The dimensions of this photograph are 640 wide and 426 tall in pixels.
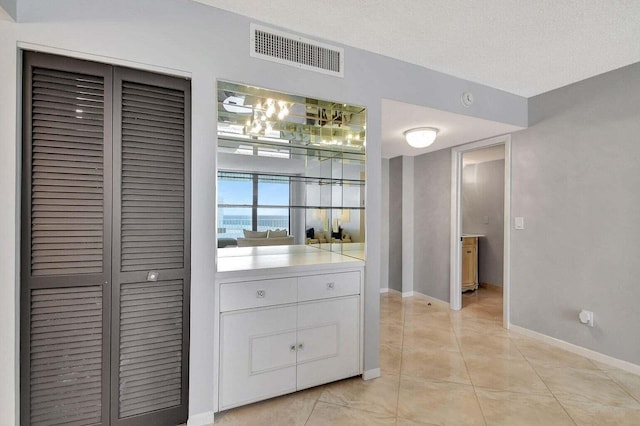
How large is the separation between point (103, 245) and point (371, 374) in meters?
1.95

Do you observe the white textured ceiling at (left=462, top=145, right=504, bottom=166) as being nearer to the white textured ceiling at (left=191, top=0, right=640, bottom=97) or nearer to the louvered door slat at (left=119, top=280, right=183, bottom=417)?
the white textured ceiling at (left=191, top=0, right=640, bottom=97)

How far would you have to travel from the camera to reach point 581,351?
2.70 m

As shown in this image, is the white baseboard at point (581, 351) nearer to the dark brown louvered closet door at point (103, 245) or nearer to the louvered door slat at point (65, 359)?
the dark brown louvered closet door at point (103, 245)

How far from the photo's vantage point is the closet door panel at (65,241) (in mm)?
1455

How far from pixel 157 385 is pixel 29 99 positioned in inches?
62.3

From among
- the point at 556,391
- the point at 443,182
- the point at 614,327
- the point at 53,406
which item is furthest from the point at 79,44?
the point at 614,327

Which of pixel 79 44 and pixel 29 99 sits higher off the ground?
pixel 79 44

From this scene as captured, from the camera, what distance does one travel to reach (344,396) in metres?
2.05

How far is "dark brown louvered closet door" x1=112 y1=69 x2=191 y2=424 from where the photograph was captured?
1.62 meters

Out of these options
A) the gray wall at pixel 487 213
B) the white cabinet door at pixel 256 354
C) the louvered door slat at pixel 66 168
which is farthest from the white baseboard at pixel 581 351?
the louvered door slat at pixel 66 168

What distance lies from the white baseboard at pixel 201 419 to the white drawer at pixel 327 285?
83 cm

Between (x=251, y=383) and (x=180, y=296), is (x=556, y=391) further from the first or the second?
(x=180, y=296)

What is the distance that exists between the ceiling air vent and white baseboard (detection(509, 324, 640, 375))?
3.10 m

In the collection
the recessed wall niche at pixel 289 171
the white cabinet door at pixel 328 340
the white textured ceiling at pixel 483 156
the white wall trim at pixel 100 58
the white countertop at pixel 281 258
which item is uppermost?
the white textured ceiling at pixel 483 156
